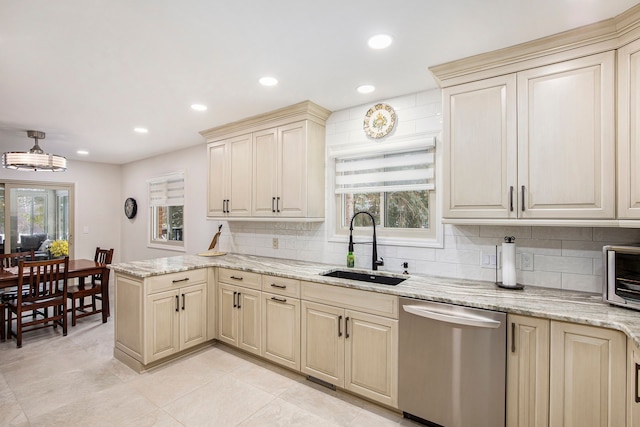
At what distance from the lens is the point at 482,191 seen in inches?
86.2

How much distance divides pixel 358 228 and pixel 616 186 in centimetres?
193

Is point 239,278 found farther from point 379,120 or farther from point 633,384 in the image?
point 633,384

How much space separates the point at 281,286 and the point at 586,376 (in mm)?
2094

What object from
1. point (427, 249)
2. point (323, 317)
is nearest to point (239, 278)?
point (323, 317)

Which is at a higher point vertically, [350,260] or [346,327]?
[350,260]

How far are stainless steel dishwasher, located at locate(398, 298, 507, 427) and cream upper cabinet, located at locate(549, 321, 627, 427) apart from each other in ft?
0.81

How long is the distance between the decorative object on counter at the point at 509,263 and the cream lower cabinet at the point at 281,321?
158cm

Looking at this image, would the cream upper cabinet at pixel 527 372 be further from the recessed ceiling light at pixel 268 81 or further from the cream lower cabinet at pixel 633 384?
the recessed ceiling light at pixel 268 81

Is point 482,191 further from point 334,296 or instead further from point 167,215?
point 167,215

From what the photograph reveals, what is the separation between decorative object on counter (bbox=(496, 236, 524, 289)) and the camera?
220 cm

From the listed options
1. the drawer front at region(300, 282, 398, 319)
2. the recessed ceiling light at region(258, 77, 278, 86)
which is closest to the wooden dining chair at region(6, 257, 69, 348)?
the drawer front at region(300, 282, 398, 319)

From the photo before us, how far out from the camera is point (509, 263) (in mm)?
2213

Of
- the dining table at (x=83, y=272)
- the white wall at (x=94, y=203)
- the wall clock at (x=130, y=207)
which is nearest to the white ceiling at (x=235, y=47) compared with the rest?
the dining table at (x=83, y=272)

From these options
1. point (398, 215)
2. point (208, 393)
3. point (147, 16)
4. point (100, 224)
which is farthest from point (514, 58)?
point (100, 224)
